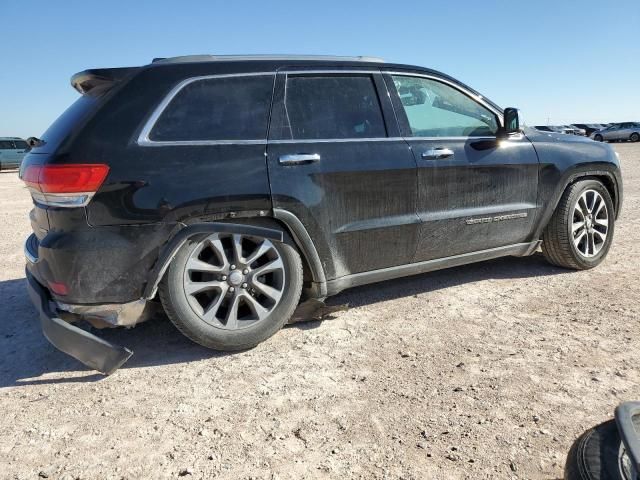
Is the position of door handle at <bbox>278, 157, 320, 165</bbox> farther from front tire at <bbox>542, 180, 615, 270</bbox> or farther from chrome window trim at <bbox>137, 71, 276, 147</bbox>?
front tire at <bbox>542, 180, 615, 270</bbox>

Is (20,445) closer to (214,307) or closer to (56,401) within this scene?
(56,401)

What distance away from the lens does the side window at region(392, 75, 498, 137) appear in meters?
3.59

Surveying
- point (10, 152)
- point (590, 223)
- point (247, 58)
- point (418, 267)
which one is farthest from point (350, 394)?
Answer: point (10, 152)

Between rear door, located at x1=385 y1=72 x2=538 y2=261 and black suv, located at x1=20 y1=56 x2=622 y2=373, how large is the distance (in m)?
0.01

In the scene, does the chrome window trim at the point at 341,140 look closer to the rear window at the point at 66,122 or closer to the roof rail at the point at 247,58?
the roof rail at the point at 247,58

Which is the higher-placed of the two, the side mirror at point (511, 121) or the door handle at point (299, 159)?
the side mirror at point (511, 121)

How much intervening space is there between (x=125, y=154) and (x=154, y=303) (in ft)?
2.90

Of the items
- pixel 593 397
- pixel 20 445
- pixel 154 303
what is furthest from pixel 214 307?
pixel 593 397

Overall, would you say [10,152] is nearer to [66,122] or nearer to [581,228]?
[66,122]

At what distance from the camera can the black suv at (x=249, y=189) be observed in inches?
104

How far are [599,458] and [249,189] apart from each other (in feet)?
7.01

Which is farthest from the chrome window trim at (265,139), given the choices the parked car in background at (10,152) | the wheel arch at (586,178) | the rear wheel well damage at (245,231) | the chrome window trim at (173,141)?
the parked car in background at (10,152)

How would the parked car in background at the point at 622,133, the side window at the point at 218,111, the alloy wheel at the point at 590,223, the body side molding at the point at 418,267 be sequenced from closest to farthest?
1. the side window at the point at 218,111
2. the body side molding at the point at 418,267
3. the alloy wheel at the point at 590,223
4. the parked car in background at the point at 622,133

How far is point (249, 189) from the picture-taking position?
114 inches
